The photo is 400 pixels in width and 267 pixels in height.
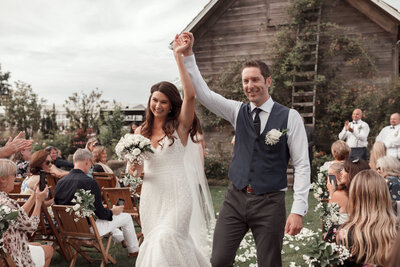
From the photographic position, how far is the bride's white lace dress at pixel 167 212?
330 centimetres

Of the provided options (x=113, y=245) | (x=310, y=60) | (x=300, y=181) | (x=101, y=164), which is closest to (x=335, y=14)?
(x=310, y=60)

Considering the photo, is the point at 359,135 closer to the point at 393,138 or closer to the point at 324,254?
the point at 393,138

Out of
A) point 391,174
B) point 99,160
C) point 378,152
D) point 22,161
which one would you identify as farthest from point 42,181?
point 378,152

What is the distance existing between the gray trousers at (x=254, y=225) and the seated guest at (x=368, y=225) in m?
0.52

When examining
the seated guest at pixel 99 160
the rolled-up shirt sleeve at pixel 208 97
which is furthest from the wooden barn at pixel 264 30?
the rolled-up shirt sleeve at pixel 208 97

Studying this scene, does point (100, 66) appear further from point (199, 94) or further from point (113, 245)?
point (199, 94)

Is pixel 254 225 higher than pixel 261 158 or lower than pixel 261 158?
lower

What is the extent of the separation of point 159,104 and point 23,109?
17.3 metres

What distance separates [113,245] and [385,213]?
4.59m

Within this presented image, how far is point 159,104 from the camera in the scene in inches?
142

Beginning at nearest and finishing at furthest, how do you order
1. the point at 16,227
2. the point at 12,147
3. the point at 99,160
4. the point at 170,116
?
the point at 170,116
the point at 16,227
the point at 12,147
the point at 99,160

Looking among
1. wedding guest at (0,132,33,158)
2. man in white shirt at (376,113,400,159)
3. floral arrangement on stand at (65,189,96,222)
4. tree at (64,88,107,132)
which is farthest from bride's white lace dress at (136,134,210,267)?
tree at (64,88,107,132)

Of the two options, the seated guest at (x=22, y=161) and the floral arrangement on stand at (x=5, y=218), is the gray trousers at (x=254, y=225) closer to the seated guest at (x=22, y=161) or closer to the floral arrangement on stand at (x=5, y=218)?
the floral arrangement on stand at (x=5, y=218)

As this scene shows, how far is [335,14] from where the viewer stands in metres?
13.5
